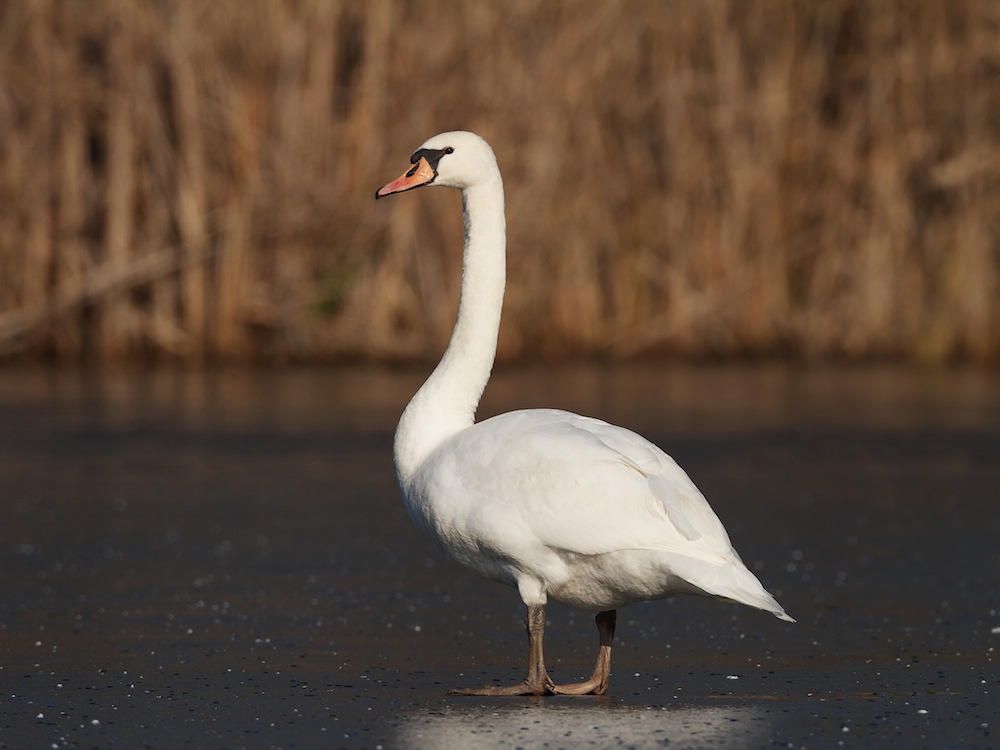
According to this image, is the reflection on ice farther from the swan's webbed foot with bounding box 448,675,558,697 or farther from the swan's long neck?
the swan's long neck

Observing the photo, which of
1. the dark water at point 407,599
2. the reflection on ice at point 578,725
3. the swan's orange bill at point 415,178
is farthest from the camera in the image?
the swan's orange bill at point 415,178

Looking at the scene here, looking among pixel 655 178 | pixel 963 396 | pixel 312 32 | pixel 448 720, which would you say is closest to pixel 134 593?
pixel 448 720

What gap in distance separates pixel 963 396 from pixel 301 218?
5.93 meters

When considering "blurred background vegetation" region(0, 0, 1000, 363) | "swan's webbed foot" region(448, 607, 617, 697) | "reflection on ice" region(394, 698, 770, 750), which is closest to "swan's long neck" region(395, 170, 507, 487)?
"swan's webbed foot" region(448, 607, 617, 697)

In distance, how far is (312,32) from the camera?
620 inches

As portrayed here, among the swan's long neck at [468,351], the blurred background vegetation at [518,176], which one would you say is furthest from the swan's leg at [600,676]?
the blurred background vegetation at [518,176]

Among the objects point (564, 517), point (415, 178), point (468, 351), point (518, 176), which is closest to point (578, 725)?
point (564, 517)

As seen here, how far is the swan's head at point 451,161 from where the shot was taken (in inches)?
224

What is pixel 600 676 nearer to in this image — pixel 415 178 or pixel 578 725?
pixel 578 725

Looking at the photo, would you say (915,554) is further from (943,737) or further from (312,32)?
(312,32)

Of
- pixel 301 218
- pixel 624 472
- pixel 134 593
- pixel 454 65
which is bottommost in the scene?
pixel 134 593

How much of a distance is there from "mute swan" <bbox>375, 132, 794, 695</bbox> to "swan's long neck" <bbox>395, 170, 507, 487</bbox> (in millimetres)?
10

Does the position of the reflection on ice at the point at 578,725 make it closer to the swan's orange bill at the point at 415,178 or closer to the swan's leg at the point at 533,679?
the swan's leg at the point at 533,679

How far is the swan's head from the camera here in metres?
5.70
